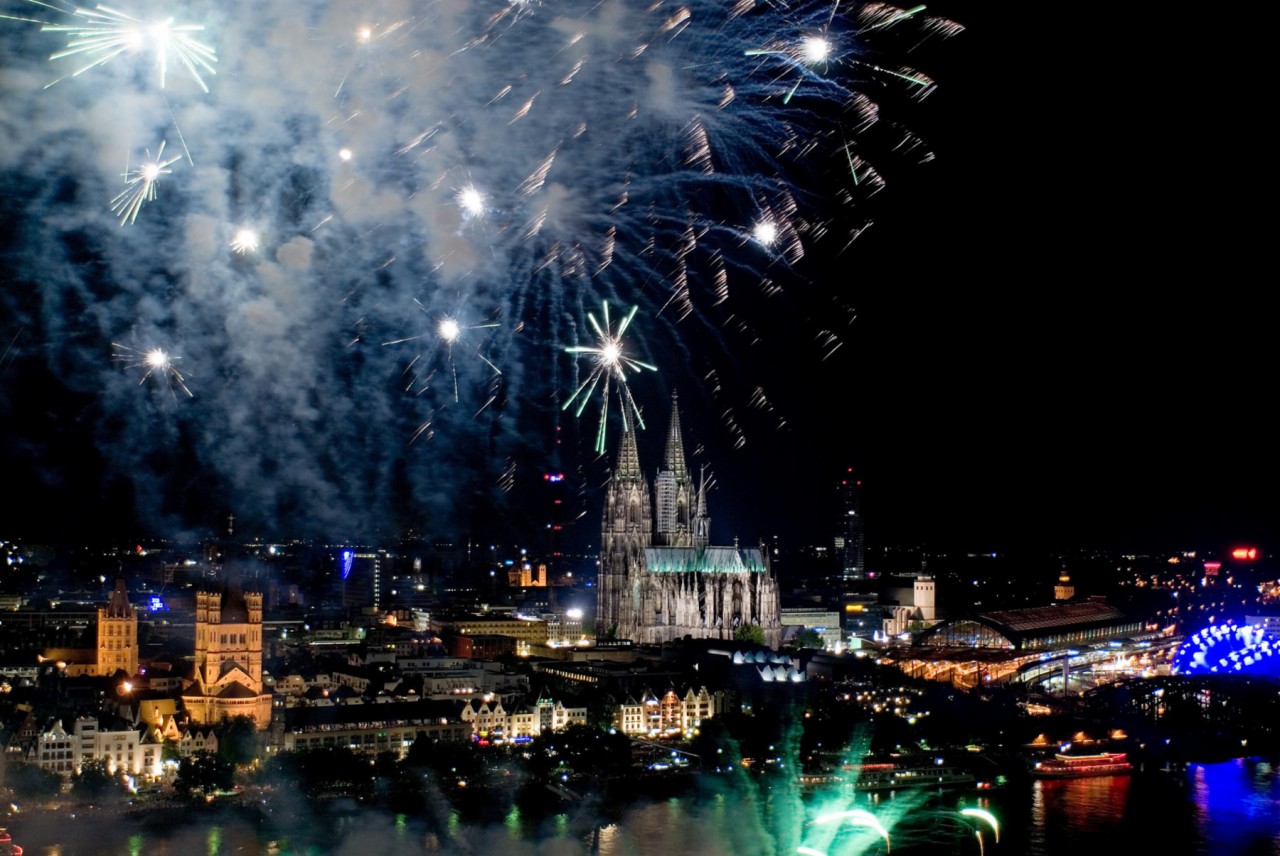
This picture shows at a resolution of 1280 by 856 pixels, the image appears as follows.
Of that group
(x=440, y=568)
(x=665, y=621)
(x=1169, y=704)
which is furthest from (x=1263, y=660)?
(x=440, y=568)

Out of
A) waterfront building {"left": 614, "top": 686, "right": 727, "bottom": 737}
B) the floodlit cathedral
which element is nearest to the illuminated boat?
waterfront building {"left": 614, "top": 686, "right": 727, "bottom": 737}

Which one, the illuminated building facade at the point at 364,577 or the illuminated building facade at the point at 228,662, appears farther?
the illuminated building facade at the point at 364,577

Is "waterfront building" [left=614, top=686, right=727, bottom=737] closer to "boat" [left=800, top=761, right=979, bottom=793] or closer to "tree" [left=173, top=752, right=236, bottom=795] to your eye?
"boat" [left=800, top=761, right=979, bottom=793]

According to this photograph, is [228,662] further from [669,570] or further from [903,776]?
[669,570]

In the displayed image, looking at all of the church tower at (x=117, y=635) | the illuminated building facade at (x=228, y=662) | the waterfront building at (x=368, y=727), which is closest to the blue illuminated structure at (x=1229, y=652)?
the waterfront building at (x=368, y=727)

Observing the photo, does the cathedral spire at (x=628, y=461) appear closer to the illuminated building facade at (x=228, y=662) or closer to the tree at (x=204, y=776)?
the illuminated building facade at (x=228, y=662)
